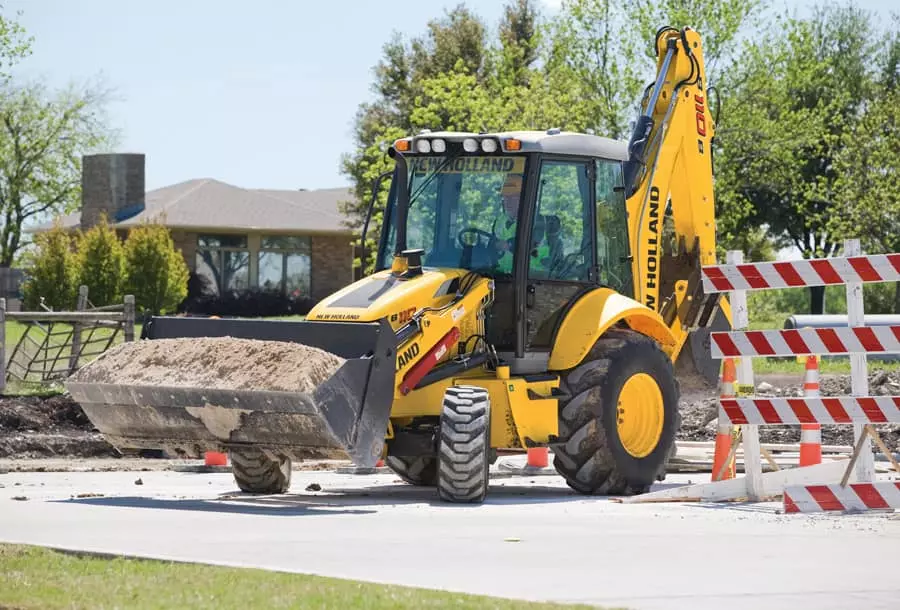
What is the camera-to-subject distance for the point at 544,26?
43844mm

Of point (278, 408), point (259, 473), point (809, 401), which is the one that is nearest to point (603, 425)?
point (809, 401)

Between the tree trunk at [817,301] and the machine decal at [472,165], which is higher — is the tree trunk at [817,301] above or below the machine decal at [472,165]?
below

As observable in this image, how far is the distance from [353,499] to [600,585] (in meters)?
5.64

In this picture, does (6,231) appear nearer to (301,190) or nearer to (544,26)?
(301,190)

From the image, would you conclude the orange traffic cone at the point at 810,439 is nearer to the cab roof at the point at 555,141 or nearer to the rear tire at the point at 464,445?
the rear tire at the point at 464,445

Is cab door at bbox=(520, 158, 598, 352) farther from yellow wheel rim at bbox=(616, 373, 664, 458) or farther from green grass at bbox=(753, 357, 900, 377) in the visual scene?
green grass at bbox=(753, 357, 900, 377)

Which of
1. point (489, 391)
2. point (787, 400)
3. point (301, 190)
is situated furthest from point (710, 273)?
point (301, 190)

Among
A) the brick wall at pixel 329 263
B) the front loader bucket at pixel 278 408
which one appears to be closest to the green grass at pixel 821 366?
the front loader bucket at pixel 278 408

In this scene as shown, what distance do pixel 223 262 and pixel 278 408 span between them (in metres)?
48.3

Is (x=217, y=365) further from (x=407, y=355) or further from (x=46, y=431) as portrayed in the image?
(x=46, y=431)

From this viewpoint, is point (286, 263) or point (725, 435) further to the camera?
point (286, 263)

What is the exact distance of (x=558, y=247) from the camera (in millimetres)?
14016

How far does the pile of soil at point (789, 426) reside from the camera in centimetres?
1961

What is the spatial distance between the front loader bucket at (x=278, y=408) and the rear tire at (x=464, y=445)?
54 centimetres
